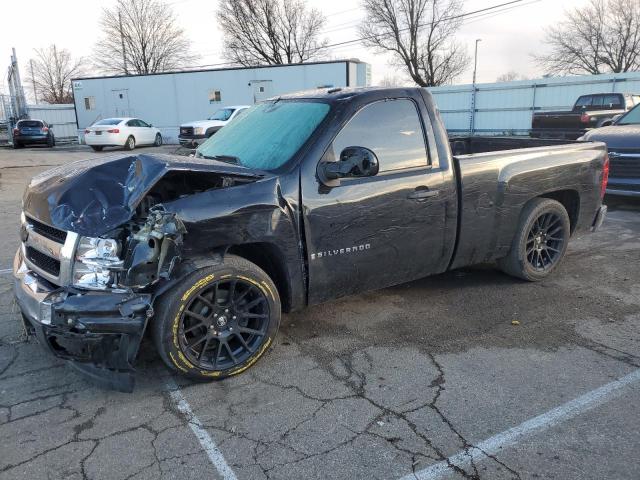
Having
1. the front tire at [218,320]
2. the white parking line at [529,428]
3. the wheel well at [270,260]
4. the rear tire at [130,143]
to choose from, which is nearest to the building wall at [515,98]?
the rear tire at [130,143]

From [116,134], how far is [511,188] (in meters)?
21.9

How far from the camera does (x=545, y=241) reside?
538 cm

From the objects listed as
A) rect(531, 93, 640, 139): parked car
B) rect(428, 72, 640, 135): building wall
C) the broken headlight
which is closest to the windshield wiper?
the broken headlight

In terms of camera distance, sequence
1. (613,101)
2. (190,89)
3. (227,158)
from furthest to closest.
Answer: (190,89) → (613,101) → (227,158)

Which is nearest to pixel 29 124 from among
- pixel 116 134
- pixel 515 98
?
pixel 116 134

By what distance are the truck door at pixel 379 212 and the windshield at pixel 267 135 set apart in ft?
0.86

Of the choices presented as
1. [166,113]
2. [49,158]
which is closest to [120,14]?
[166,113]

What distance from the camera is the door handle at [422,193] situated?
13.4 feet

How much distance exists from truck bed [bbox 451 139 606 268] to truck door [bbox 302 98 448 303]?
0.34 m

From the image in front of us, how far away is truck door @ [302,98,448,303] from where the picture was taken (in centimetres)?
372

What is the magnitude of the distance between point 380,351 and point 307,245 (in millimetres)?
984

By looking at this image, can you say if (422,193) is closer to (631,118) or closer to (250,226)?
(250,226)

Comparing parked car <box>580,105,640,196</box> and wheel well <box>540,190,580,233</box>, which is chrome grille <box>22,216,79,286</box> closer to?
wheel well <box>540,190,580,233</box>

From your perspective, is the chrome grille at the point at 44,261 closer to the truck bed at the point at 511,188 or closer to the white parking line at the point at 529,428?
the white parking line at the point at 529,428
